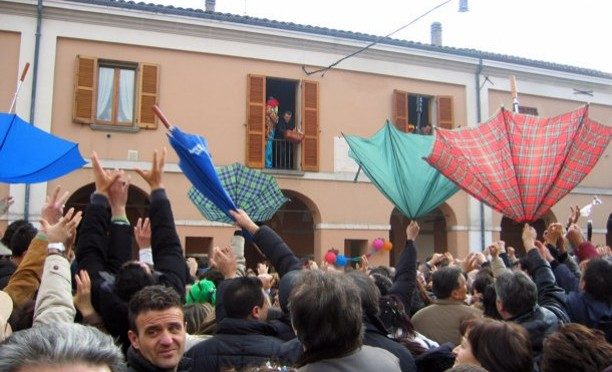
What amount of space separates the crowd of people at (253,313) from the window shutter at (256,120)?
31.5ft

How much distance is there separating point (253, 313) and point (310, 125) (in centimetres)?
1158

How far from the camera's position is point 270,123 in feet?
47.7

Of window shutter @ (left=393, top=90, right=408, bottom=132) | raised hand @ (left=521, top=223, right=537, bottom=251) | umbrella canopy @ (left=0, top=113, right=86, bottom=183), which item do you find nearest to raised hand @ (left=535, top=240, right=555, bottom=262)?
raised hand @ (left=521, top=223, right=537, bottom=251)

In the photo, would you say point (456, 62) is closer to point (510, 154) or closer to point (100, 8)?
point (100, 8)

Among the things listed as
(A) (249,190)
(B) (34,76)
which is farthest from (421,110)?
(A) (249,190)

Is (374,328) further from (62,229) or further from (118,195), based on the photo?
(118,195)

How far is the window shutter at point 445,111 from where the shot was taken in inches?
624

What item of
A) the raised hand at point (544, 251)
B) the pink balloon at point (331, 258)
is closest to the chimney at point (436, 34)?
the pink balloon at point (331, 258)

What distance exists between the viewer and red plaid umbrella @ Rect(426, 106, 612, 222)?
18.5 ft

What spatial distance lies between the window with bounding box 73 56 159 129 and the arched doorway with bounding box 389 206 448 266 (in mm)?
7473

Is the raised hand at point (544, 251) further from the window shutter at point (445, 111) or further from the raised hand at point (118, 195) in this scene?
the window shutter at point (445, 111)

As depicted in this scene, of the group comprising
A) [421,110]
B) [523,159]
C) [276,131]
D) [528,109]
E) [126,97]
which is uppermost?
[528,109]

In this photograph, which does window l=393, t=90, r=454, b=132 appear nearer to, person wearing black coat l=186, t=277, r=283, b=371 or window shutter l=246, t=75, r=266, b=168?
window shutter l=246, t=75, r=266, b=168

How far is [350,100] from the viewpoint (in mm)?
15070
